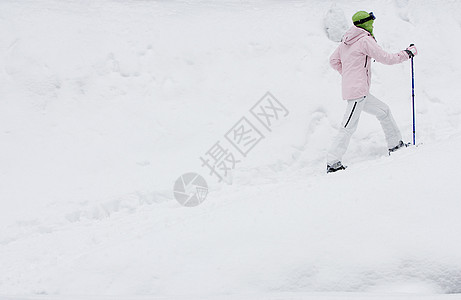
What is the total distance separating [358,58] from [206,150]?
2.77 m

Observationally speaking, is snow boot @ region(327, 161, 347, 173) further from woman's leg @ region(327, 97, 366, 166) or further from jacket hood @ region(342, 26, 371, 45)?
jacket hood @ region(342, 26, 371, 45)

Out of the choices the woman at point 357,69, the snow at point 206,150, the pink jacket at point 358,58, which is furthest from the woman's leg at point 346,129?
the snow at point 206,150

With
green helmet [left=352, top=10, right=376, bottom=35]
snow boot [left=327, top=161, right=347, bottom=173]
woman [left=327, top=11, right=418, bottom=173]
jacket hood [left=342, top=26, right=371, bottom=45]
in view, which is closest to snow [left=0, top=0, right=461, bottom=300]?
snow boot [left=327, top=161, right=347, bottom=173]

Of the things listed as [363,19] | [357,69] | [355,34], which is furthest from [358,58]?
[363,19]

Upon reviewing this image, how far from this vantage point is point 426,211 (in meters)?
3.50

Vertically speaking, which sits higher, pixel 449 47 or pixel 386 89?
pixel 449 47

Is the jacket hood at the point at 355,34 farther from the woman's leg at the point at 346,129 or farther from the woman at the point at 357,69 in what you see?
the woman's leg at the point at 346,129

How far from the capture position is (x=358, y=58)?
5812 mm

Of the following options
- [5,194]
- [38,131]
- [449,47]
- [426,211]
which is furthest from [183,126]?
[449,47]

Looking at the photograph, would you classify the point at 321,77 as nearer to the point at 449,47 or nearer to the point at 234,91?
the point at 234,91

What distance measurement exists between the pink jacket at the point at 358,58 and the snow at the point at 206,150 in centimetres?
109

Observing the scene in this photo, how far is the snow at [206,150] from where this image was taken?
3.38 metres

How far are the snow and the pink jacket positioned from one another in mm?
1086

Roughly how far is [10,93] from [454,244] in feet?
24.0
